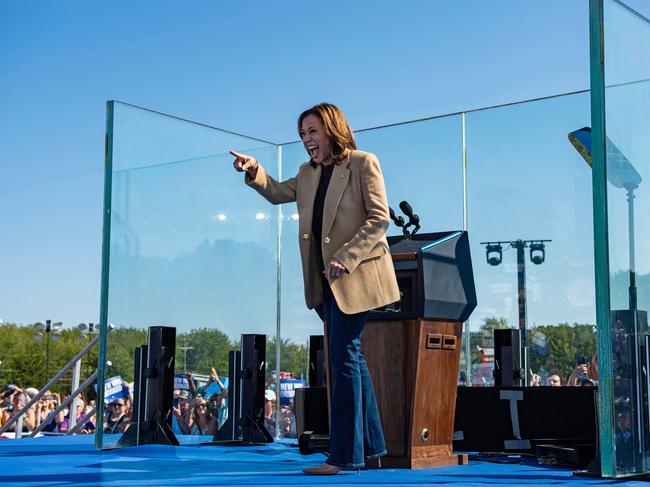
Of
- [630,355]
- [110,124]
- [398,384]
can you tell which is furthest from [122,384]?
[630,355]

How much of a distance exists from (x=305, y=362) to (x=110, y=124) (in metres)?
2.02

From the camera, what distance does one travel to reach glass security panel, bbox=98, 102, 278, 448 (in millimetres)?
5137

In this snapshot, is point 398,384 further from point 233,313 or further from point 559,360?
point 233,313

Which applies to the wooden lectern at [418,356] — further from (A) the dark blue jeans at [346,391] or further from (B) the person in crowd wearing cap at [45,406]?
(B) the person in crowd wearing cap at [45,406]

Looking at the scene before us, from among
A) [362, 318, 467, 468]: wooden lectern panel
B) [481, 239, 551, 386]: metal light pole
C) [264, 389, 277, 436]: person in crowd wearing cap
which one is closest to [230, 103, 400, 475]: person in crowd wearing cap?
[362, 318, 467, 468]: wooden lectern panel

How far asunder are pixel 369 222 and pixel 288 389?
3017 mm

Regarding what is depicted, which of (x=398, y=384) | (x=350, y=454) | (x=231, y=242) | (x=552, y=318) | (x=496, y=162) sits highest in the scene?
(x=496, y=162)

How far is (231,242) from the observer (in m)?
5.89

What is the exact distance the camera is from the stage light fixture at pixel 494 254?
5.14m

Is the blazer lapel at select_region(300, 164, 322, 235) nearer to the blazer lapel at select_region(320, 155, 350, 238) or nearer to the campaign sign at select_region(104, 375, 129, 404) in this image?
the blazer lapel at select_region(320, 155, 350, 238)

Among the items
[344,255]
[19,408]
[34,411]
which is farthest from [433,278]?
[34,411]

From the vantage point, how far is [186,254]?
18.4ft

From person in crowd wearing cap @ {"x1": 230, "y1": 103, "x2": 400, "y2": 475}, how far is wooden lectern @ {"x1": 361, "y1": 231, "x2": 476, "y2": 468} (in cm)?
44

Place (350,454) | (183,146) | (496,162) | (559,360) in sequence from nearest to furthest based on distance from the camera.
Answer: (350,454) → (559,360) → (496,162) → (183,146)
